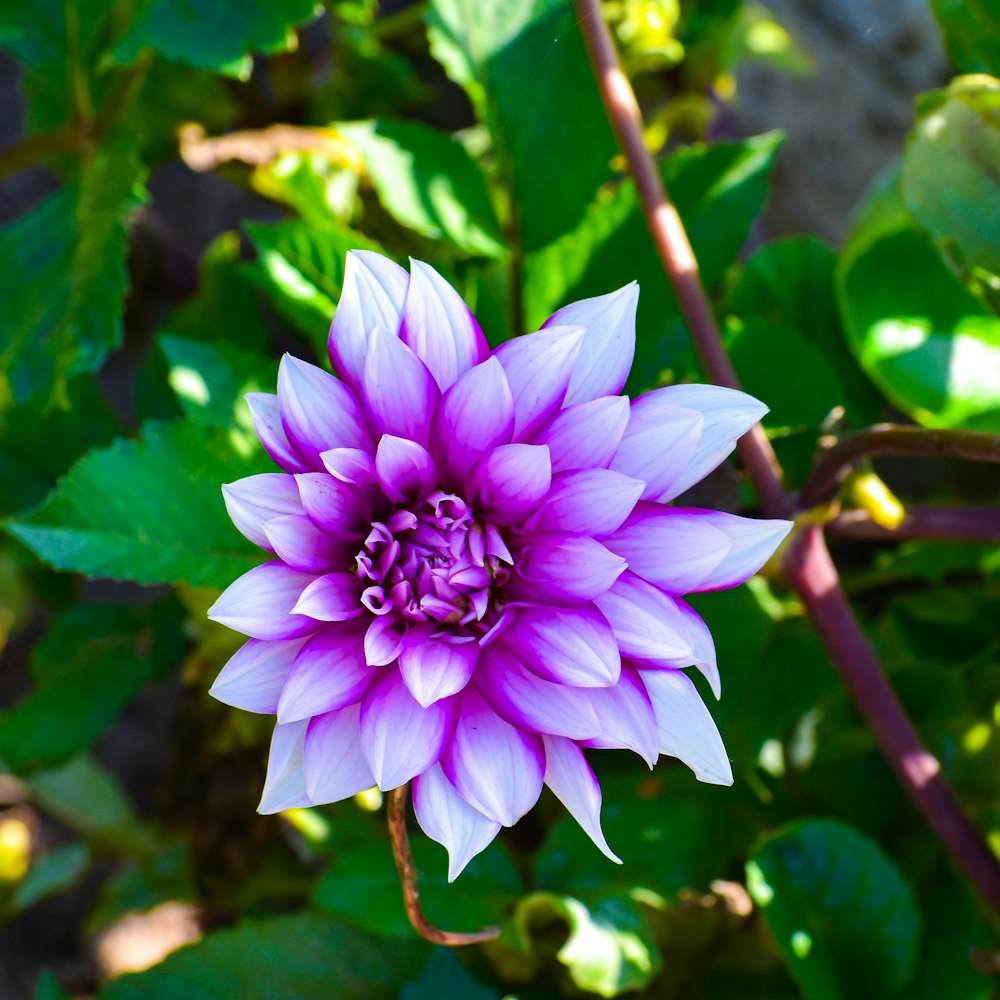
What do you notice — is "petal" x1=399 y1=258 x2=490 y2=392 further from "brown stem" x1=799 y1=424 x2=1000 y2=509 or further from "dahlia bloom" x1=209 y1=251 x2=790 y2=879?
"brown stem" x1=799 y1=424 x2=1000 y2=509

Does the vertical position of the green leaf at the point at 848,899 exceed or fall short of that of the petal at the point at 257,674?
it falls short

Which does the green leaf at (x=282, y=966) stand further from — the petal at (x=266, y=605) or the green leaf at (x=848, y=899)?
the petal at (x=266, y=605)

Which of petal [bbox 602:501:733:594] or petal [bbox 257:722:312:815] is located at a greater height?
petal [bbox 602:501:733:594]

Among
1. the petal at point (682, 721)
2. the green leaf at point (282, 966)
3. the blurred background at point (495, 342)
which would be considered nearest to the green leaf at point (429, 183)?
the blurred background at point (495, 342)

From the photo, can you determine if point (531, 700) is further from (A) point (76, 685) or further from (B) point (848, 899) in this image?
(A) point (76, 685)

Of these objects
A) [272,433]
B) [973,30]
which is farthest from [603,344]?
[973,30]

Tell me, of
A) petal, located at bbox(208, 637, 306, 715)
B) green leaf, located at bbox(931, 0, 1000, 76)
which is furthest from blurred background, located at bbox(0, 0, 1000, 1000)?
petal, located at bbox(208, 637, 306, 715)
